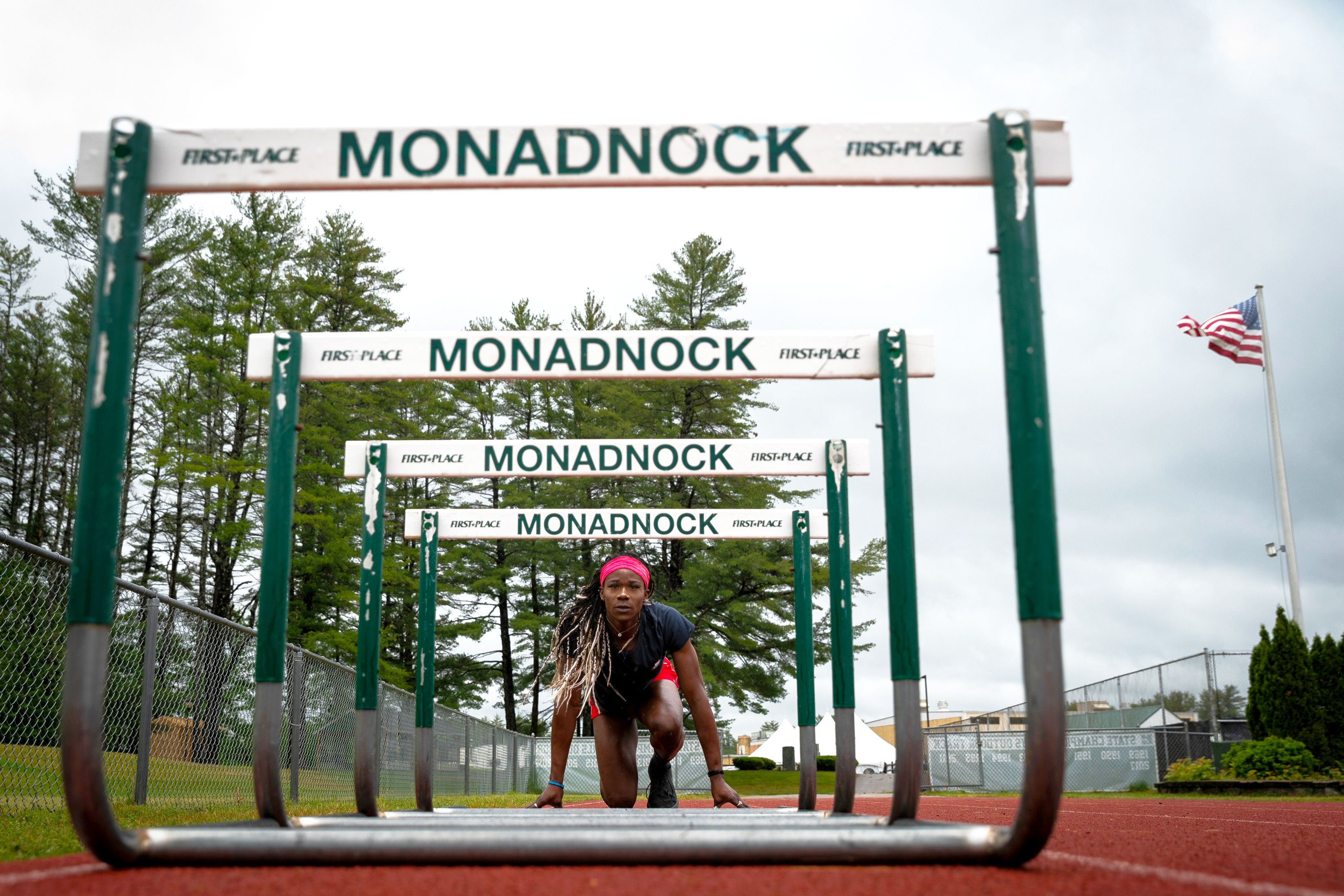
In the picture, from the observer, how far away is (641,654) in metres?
7.66

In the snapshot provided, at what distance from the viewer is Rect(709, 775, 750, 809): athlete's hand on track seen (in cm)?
706

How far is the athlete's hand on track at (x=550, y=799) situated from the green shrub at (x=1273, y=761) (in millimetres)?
13295

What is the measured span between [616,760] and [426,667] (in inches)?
60.9

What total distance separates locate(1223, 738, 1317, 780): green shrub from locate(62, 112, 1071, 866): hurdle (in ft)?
48.9

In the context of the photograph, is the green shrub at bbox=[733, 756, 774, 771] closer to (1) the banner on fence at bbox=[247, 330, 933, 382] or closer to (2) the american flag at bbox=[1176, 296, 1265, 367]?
(2) the american flag at bbox=[1176, 296, 1265, 367]

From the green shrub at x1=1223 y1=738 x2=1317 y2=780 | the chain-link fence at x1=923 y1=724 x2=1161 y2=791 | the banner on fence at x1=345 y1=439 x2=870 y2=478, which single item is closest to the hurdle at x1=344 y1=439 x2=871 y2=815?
the banner on fence at x1=345 y1=439 x2=870 y2=478

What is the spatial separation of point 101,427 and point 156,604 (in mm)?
5237

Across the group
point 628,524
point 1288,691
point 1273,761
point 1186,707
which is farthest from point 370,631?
point 1186,707

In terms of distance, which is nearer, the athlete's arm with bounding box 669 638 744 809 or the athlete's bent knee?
the athlete's bent knee

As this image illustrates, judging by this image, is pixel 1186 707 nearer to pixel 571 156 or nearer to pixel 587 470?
pixel 587 470

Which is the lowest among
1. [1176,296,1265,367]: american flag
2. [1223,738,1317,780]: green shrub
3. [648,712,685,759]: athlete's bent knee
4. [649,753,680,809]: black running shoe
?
[1223,738,1317,780]: green shrub

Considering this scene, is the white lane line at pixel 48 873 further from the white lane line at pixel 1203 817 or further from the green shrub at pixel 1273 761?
the green shrub at pixel 1273 761

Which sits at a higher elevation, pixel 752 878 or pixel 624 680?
pixel 624 680

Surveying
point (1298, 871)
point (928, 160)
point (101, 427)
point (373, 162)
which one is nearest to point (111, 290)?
point (101, 427)
